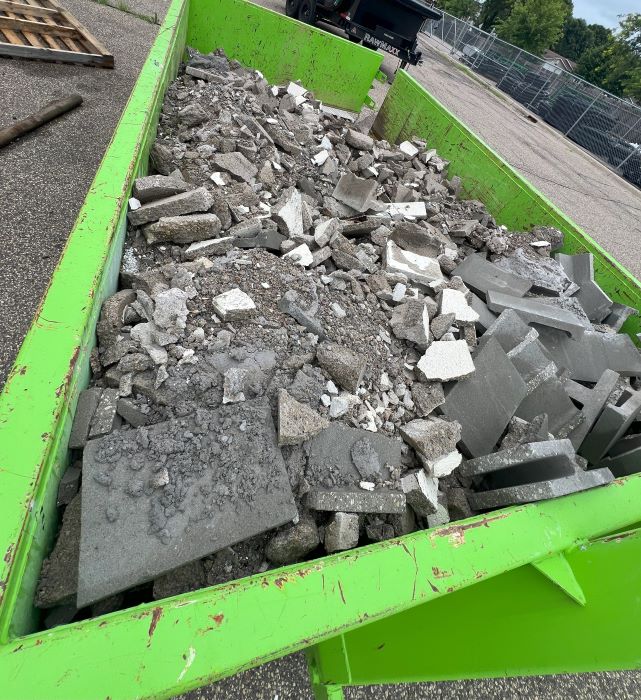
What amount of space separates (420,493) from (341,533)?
0.37 meters

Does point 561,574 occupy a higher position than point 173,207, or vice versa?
point 561,574

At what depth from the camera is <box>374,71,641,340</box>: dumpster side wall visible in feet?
9.56

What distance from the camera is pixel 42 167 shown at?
304 centimetres

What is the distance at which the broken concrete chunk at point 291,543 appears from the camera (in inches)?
50.9

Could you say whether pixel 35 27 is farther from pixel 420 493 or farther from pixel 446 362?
pixel 420 493

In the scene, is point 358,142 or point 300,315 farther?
→ point 358,142

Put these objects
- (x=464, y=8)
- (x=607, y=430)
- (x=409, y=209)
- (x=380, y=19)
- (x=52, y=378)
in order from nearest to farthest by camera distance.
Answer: (x=52, y=378) → (x=607, y=430) → (x=409, y=209) → (x=380, y=19) → (x=464, y=8)

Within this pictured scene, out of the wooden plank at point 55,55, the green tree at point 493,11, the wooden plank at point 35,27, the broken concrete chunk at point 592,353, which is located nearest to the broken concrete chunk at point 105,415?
the broken concrete chunk at point 592,353

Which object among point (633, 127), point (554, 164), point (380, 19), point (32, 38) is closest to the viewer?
point (32, 38)

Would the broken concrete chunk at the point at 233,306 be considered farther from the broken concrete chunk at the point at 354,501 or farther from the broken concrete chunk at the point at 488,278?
the broken concrete chunk at the point at 488,278

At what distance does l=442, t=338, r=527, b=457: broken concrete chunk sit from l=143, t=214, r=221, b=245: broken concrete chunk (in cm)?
152

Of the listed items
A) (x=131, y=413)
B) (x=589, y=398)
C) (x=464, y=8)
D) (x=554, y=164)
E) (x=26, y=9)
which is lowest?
Answer: (x=26, y=9)

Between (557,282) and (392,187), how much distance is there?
155 cm

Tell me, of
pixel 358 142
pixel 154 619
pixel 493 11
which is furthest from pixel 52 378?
pixel 493 11
